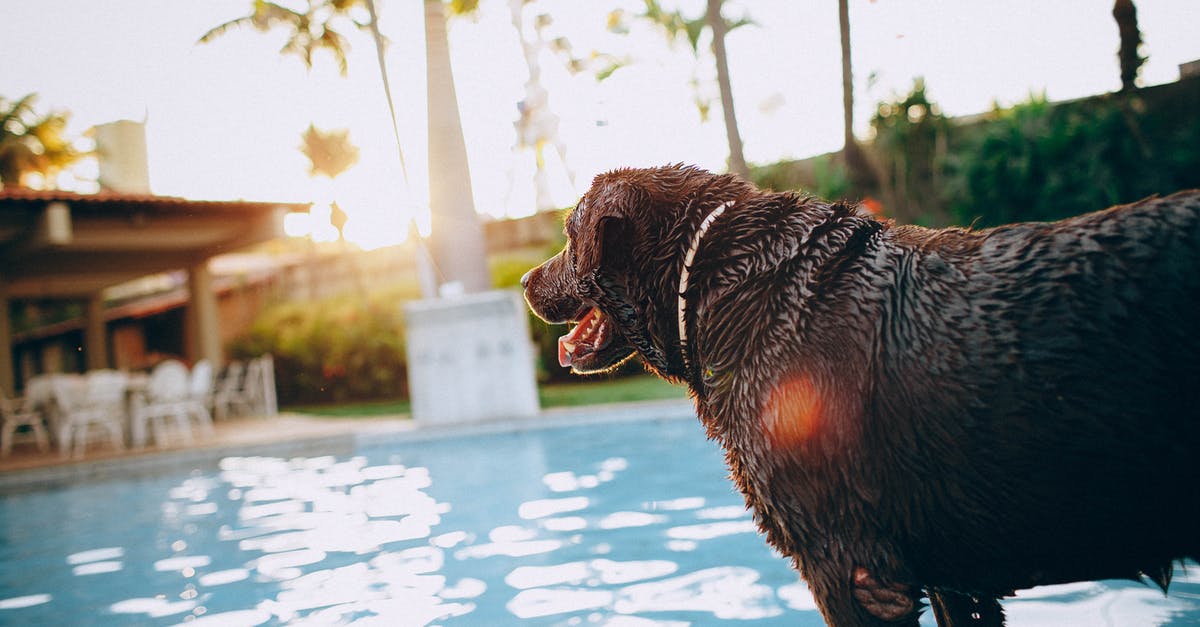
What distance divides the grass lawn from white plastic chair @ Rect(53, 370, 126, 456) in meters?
3.64

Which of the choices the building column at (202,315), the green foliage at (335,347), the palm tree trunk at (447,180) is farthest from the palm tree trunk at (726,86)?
the building column at (202,315)

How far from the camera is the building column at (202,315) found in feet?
57.4

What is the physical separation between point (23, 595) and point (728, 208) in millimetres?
5408

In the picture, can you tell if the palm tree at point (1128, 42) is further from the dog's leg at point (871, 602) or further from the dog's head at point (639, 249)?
the dog's leg at point (871, 602)

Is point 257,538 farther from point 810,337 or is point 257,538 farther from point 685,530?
point 810,337

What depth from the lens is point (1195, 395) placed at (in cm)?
136

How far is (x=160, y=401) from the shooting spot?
1309 centimetres

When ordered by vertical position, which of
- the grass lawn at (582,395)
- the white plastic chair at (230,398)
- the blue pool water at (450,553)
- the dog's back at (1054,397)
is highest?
the dog's back at (1054,397)

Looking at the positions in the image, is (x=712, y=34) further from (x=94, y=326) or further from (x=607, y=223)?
(x=94, y=326)

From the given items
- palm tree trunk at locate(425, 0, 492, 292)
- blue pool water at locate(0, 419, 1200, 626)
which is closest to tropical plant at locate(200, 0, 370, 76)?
palm tree trunk at locate(425, 0, 492, 292)

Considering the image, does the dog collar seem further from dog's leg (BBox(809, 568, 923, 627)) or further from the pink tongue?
dog's leg (BBox(809, 568, 923, 627))

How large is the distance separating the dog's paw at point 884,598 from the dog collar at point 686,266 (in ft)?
2.13

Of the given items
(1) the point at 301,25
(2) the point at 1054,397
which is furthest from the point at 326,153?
(2) the point at 1054,397

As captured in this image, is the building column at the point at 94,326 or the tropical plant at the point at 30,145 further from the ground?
the tropical plant at the point at 30,145
